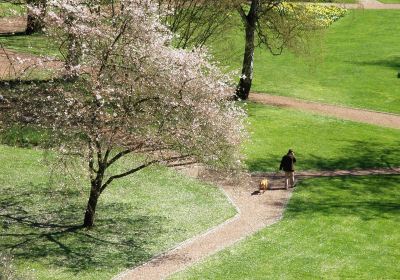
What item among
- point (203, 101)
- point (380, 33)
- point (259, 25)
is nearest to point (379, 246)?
point (203, 101)

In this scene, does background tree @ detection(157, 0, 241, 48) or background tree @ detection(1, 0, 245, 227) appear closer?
background tree @ detection(1, 0, 245, 227)

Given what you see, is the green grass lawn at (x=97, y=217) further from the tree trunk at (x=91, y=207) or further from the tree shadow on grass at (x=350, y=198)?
the tree shadow on grass at (x=350, y=198)

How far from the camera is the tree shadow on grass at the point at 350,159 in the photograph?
113ft

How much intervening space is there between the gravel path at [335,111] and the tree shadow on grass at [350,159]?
14.5ft

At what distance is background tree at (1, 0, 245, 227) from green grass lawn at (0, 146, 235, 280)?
129 inches

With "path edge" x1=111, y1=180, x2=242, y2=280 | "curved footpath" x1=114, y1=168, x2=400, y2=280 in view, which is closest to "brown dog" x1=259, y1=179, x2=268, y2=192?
"curved footpath" x1=114, y1=168, x2=400, y2=280

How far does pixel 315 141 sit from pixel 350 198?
815 cm

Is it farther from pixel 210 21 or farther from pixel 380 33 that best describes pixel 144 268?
pixel 380 33

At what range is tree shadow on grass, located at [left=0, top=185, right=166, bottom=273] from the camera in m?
22.9

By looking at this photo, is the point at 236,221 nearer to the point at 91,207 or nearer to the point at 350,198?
the point at 91,207

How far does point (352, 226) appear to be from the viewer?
90.3 feet

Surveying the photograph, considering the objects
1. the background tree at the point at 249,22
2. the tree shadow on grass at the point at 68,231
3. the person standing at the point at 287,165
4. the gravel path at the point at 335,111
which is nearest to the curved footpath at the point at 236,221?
the person standing at the point at 287,165

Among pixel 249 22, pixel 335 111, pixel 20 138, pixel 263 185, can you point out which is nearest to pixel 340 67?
pixel 335 111

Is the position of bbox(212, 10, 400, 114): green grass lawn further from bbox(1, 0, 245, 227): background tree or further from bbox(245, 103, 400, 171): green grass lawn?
bbox(1, 0, 245, 227): background tree
